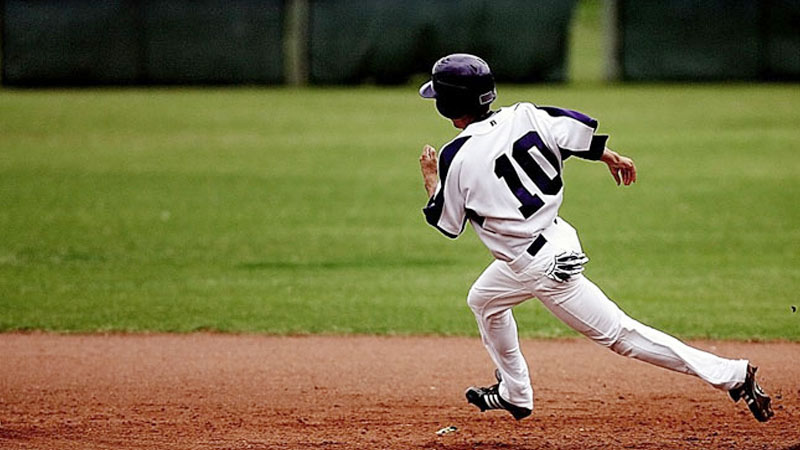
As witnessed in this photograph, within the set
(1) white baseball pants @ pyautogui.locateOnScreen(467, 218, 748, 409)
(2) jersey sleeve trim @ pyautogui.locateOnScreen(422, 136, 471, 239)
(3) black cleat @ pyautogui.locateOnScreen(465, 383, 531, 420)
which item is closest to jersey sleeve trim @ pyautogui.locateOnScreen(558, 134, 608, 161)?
(1) white baseball pants @ pyautogui.locateOnScreen(467, 218, 748, 409)

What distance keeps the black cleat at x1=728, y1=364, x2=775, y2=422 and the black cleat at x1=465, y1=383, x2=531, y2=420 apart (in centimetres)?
100

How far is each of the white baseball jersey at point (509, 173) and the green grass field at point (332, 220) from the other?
3487 mm

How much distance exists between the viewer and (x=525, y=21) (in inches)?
1070

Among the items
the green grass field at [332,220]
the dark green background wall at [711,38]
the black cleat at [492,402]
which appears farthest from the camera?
the dark green background wall at [711,38]

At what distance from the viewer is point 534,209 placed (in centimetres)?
507

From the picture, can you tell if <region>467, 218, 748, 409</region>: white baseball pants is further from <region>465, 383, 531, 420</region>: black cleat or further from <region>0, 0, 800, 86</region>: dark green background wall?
<region>0, 0, 800, 86</region>: dark green background wall

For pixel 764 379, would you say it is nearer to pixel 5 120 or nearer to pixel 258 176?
pixel 258 176

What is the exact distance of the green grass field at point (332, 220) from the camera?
928cm

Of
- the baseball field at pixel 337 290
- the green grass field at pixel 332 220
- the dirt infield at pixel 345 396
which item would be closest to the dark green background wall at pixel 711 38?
the green grass field at pixel 332 220

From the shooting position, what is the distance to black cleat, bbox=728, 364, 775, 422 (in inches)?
203

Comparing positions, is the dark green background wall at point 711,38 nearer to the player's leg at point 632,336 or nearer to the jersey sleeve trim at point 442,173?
the player's leg at point 632,336

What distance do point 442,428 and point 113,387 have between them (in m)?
2.09

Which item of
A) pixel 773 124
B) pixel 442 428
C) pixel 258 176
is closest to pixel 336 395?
pixel 442 428

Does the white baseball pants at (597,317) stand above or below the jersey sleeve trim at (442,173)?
below
